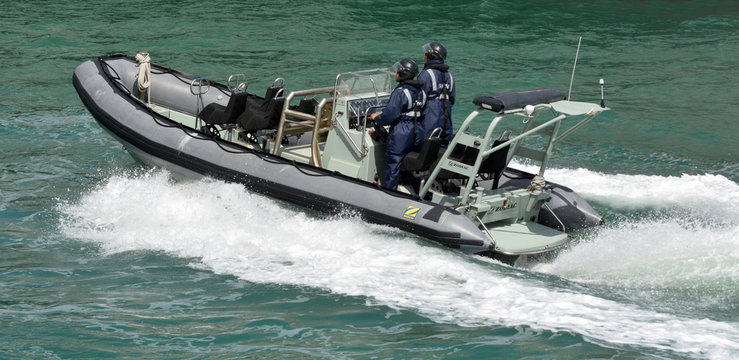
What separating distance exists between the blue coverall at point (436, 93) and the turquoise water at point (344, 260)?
44.0 inches

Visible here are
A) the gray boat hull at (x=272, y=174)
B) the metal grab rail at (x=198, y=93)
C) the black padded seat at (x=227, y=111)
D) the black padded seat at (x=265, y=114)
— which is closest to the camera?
the gray boat hull at (x=272, y=174)

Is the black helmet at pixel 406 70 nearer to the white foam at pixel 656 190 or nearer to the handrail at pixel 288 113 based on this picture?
the handrail at pixel 288 113

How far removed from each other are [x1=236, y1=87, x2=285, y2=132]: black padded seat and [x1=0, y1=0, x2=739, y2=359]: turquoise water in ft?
2.44

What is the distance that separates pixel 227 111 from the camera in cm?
893

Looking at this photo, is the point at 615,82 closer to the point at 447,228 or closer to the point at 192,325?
the point at 447,228

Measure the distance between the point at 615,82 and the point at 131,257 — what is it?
10656mm

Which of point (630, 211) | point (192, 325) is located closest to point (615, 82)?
point (630, 211)

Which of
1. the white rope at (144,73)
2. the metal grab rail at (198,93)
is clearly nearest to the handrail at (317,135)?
the metal grab rail at (198,93)

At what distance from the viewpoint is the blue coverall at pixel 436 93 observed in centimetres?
750

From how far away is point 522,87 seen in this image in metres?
14.4

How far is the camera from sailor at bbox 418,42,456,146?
24.6 ft

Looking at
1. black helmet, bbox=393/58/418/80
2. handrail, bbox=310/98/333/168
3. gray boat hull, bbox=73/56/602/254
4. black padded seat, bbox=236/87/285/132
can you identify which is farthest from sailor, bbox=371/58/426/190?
black padded seat, bbox=236/87/285/132

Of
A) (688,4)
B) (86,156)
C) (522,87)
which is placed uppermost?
(688,4)

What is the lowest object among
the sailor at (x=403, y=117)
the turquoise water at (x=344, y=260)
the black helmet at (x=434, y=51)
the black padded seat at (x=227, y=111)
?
the turquoise water at (x=344, y=260)
